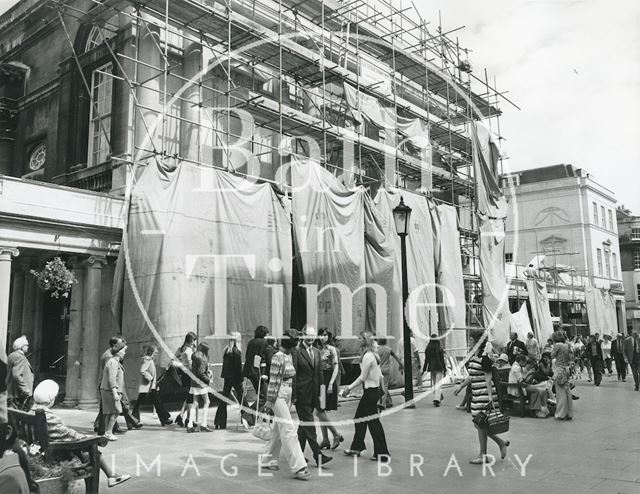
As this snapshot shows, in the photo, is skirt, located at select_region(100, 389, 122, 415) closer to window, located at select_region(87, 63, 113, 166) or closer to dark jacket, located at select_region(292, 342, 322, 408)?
dark jacket, located at select_region(292, 342, 322, 408)

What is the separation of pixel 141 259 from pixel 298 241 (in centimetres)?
436

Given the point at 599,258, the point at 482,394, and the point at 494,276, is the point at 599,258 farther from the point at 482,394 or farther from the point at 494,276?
the point at 482,394

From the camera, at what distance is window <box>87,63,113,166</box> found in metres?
17.6

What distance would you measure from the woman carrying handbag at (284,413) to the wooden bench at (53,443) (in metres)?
2.13

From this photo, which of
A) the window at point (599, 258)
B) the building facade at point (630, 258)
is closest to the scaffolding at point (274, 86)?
the window at point (599, 258)

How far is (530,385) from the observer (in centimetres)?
1223

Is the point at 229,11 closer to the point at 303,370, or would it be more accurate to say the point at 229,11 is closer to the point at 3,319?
the point at 3,319

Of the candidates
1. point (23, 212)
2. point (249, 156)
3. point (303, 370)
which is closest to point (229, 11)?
point (249, 156)

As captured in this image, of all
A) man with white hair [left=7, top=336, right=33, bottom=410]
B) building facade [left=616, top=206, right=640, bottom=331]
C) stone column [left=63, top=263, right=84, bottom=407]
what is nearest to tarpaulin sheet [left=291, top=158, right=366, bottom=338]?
stone column [left=63, top=263, right=84, bottom=407]

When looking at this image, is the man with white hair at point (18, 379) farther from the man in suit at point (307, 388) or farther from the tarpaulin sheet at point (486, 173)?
the tarpaulin sheet at point (486, 173)

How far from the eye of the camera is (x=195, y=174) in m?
14.1

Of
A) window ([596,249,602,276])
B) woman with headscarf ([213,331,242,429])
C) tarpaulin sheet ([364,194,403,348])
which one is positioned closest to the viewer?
woman with headscarf ([213,331,242,429])

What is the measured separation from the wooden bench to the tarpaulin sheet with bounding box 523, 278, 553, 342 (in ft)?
79.9

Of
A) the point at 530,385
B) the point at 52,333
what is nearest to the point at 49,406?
the point at 530,385
